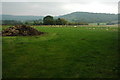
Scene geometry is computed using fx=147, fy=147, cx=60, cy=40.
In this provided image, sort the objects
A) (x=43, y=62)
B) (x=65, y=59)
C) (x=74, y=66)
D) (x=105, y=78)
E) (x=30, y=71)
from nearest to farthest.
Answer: (x=105, y=78) < (x=30, y=71) < (x=74, y=66) < (x=43, y=62) < (x=65, y=59)

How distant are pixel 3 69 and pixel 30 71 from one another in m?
1.29

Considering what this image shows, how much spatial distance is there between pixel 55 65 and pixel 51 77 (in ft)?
4.83

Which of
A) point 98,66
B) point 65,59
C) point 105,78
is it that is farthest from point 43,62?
point 105,78

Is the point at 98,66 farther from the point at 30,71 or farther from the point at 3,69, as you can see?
the point at 3,69

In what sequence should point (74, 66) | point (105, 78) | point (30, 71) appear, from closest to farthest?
point (105, 78) → point (30, 71) → point (74, 66)

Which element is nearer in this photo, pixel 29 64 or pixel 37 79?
pixel 37 79

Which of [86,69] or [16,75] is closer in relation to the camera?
[16,75]

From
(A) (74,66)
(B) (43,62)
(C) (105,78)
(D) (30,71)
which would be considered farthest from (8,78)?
(C) (105,78)

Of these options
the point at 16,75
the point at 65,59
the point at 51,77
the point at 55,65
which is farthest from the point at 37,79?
the point at 65,59

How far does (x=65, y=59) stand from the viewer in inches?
319

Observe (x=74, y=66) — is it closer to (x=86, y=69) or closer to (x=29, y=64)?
(x=86, y=69)

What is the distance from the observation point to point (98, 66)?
6.96m

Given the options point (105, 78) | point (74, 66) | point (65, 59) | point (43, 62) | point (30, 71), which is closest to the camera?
point (105, 78)

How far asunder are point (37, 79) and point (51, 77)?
1.76ft
